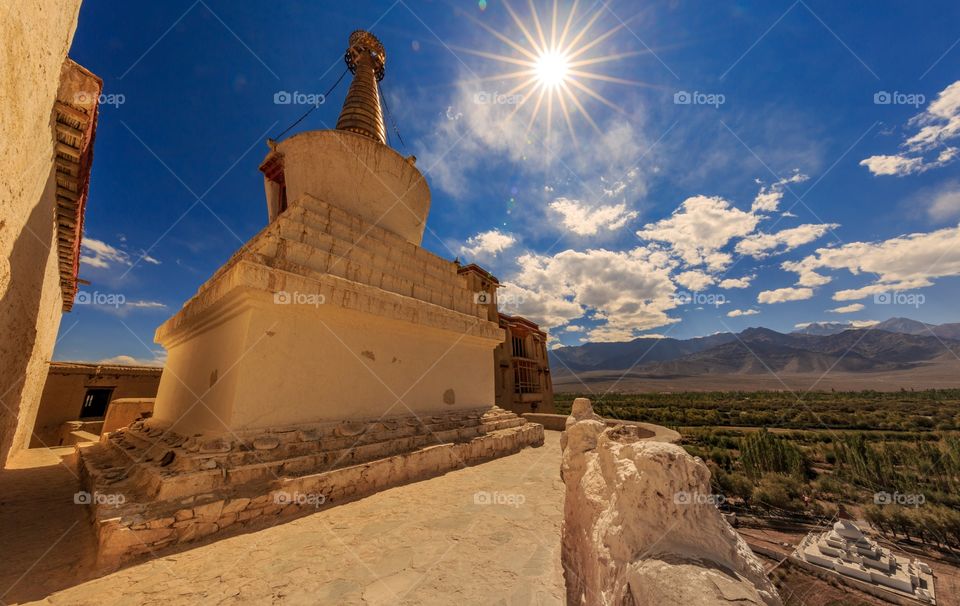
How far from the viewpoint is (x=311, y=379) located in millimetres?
6051

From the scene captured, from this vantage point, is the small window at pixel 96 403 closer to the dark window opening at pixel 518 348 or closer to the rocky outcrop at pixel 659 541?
the rocky outcrop at pixel 659 541

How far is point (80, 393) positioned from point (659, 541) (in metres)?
21.9

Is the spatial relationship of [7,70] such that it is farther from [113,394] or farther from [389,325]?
[113,394]

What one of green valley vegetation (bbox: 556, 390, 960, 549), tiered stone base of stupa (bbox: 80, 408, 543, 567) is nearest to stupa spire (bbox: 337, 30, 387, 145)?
tiered stone base of stupa (bbox: 80, 408, 543, 567)

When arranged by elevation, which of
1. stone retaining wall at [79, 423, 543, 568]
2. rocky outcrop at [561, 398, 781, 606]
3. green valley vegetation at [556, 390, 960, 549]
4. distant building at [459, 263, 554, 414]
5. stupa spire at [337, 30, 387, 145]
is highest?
stupa spire at [337, 30, 387, 145]

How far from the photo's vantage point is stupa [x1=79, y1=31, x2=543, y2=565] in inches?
171

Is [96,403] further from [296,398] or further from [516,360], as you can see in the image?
[516,360]

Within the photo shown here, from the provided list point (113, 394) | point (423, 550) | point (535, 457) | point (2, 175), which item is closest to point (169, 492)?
point (423, 550)

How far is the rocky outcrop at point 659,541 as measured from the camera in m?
1.56

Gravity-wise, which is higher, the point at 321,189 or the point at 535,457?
the point at 321,189

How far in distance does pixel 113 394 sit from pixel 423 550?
20043 mm

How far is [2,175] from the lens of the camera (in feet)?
12.1

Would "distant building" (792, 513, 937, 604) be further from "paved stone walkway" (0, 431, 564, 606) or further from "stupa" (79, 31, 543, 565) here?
"paved stone walkway" (0, 431, 564, 606)

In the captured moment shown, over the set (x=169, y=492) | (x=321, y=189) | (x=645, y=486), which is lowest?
(x=169, y=492)
